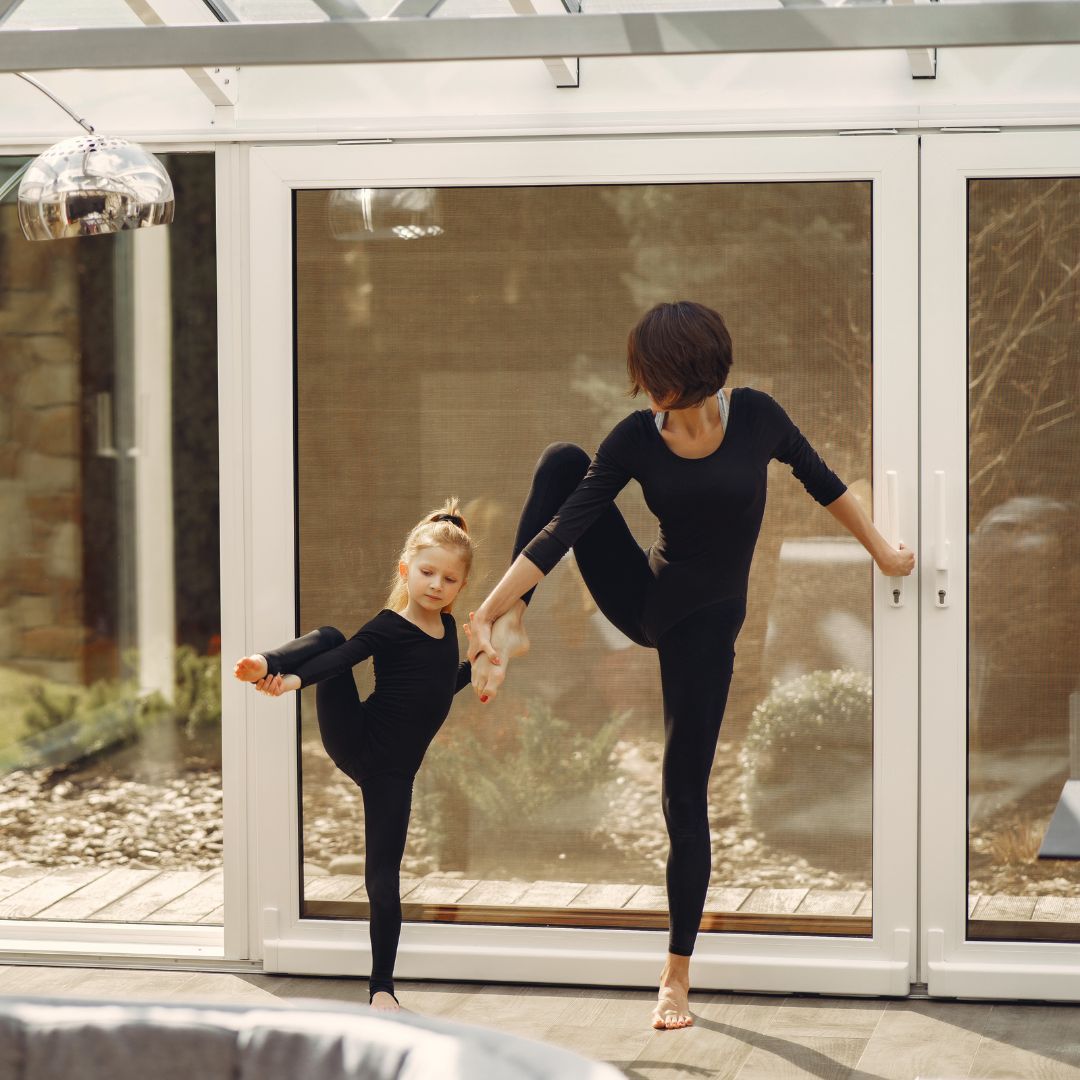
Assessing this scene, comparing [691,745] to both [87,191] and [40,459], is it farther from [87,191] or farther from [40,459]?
[40,459]

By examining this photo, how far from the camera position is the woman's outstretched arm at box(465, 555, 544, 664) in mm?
3711

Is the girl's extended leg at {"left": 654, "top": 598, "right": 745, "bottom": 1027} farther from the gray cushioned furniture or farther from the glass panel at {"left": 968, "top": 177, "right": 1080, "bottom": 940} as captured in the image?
the gray cushioned furniture

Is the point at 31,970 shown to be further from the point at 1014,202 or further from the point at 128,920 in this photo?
the point at 1014,202

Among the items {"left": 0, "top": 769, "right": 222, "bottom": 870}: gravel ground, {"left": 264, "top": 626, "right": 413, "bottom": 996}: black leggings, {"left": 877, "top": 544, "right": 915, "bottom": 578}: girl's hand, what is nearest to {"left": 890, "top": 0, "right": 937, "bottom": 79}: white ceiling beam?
{"left": 877, "top": 544, "right": 915, "bottom": 578}: girl's hand

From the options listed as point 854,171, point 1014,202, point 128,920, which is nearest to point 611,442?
point 854,171

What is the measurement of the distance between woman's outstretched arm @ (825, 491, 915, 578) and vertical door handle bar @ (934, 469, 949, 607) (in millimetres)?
74

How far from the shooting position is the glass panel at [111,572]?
4.86 metres

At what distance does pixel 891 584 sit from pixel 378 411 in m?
1.52

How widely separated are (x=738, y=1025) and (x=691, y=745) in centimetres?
74

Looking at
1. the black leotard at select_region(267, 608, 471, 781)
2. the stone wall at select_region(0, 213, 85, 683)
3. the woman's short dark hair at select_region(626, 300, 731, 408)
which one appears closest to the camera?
the woman's short dark hair at select_region(626, 300, 731, 408)

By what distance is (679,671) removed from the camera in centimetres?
388

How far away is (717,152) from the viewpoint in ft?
13.6

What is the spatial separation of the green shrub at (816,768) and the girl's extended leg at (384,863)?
1.01 meters

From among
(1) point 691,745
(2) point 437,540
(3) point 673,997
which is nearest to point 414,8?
(2) point 437,540
